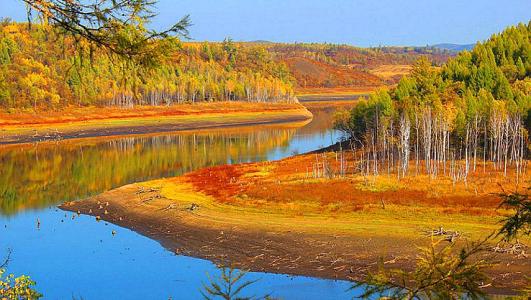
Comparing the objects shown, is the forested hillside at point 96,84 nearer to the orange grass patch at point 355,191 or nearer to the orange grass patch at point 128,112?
the orange grass patch at point 128,112

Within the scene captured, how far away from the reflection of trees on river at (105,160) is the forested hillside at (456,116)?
14369 millimetres

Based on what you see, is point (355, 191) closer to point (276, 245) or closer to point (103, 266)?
point (276, 245)

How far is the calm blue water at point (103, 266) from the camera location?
25.3 metres

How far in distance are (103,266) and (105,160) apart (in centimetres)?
3985

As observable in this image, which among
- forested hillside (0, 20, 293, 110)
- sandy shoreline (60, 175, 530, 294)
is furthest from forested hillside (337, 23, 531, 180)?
forested hillside (0, 20, 293, 110)

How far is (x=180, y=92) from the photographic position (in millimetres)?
150500

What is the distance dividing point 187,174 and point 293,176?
10.6 metres

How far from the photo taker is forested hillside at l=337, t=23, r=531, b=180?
165 ft

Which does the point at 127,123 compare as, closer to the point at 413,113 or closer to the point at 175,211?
the point at 413,113

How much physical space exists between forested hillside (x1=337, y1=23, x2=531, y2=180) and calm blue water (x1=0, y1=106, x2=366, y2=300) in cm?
1932

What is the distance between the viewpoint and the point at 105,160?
6775 centimetres

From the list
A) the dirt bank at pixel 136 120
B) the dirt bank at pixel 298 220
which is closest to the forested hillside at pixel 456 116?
the dirt bank at pixel 298 220

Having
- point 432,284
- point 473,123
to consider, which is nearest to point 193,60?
point 473,123

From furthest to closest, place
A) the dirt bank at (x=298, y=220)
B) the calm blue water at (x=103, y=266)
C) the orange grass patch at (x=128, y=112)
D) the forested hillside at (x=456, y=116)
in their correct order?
the orange grass patch at (x=128, y=112), the forested hillside at (x=456, y=116), the dirt bank at (x=298, y=220), the calm blue water at (x=103, y=266)
